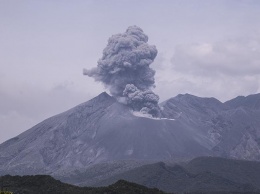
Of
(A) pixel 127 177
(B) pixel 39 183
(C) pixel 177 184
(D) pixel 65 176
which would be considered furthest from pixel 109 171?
(B) pixel 39 183

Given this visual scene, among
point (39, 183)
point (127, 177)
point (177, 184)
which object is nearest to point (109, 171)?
point (127, 177)

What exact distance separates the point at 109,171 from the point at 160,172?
3722cm

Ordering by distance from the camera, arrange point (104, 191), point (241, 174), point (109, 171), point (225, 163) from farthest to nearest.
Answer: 1. point (109, 171)
2. point (225, 163)
3. point (241, 174)
4. point (104, 191)

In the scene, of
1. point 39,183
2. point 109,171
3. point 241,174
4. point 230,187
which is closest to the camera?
point 39,183

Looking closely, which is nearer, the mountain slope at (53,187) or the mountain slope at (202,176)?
the mountain slope at (53,187)

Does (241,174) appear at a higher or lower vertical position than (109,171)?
lower

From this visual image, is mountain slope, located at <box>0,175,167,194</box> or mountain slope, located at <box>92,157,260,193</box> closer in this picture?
mountain slope, located at <box>0,175,167,194</box>

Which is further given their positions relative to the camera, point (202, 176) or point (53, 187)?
point (202, 176)

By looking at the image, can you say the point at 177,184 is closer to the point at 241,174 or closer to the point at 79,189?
the point at 241,174

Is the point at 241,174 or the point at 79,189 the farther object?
the point at 241,174

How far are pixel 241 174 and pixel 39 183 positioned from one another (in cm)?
10486

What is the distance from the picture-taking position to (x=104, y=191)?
224ft

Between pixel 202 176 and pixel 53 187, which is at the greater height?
pixel 53 187

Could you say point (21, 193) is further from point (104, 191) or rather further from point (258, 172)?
point (258, 172)
